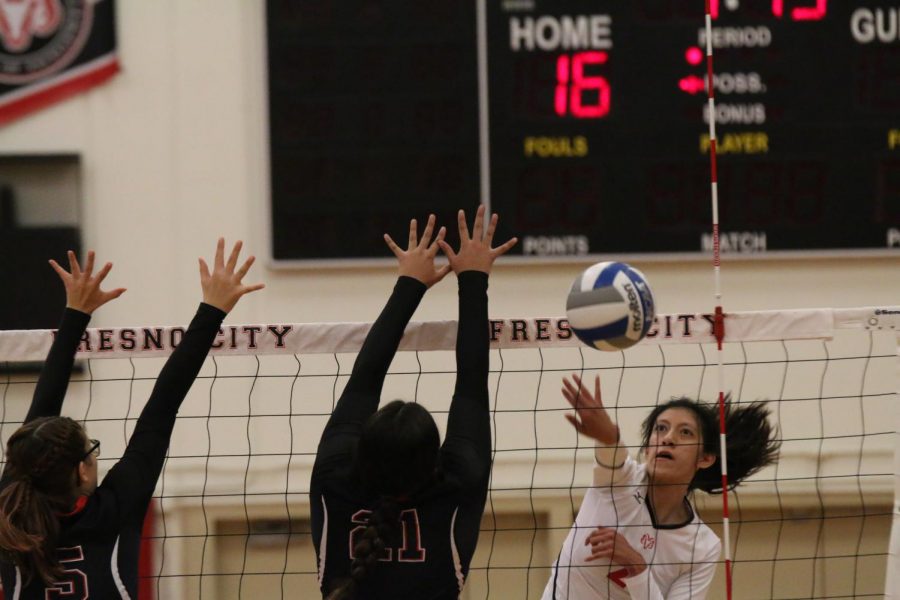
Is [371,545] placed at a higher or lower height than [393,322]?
lower

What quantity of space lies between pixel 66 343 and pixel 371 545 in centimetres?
98

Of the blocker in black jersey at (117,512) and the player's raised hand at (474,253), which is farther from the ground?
the player's raised hand at (474,253)

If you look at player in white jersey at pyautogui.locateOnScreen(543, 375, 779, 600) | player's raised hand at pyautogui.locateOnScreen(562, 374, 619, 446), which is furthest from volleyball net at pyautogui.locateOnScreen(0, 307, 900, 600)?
player's raised hand at pyautogui.locateOnScreen(562, 374, 619, 446)

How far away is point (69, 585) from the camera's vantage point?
2725 millimetres

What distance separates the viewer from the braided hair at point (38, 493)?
266cm

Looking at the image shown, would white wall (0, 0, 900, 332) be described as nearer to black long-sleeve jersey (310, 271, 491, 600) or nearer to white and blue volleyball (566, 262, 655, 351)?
white and blue volleyball (566, 262, 655, 351)

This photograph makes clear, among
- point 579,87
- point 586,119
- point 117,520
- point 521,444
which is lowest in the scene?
point 521,444

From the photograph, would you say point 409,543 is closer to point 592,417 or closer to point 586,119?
point 592,417

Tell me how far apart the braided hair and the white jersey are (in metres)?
1.63

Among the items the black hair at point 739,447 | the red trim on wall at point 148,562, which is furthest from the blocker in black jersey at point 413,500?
the red trim on wall at point 148,562

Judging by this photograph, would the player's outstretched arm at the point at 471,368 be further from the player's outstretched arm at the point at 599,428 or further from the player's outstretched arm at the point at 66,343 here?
the player's outstretched arm at the point at 66,343

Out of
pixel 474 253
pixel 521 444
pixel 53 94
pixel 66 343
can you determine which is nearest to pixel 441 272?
pixel 474 253

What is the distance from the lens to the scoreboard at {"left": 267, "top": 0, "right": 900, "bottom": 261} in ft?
23.6

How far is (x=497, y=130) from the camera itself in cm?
721
